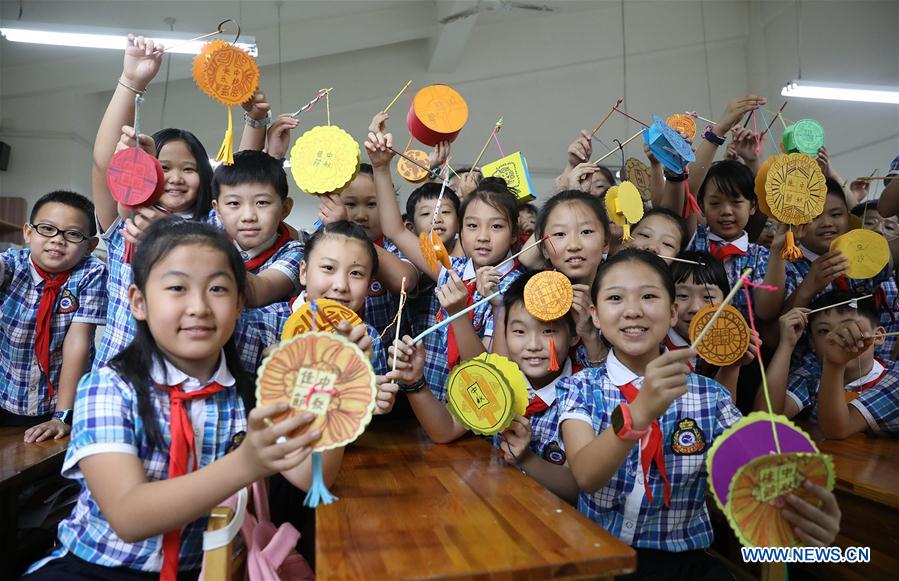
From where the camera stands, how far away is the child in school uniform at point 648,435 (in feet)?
4.83

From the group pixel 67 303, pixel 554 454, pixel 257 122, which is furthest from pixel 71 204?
pixel 554 454

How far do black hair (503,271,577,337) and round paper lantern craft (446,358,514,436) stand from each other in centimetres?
45

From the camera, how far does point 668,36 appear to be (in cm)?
880

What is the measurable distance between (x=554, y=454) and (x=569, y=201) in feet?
2.76

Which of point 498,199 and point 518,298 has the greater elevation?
point 498,199

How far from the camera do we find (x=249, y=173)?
1.99 m

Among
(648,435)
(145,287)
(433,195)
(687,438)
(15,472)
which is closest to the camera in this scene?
(145,287)

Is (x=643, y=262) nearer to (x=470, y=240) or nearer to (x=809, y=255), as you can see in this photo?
(x=470, y=240)

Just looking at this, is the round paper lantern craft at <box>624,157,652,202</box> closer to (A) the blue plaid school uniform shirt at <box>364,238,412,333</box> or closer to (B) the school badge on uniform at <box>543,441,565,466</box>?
(A) the blue plaid school uniform shirt at <box>364,238,412,333</box>

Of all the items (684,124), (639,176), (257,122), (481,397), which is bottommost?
(481,397)

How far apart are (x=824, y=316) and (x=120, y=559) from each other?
7.51 feet

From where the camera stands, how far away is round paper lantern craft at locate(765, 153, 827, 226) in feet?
6.42

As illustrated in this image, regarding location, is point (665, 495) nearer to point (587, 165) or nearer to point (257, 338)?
point (257, 338)

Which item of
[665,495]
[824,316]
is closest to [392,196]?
[665,495]
